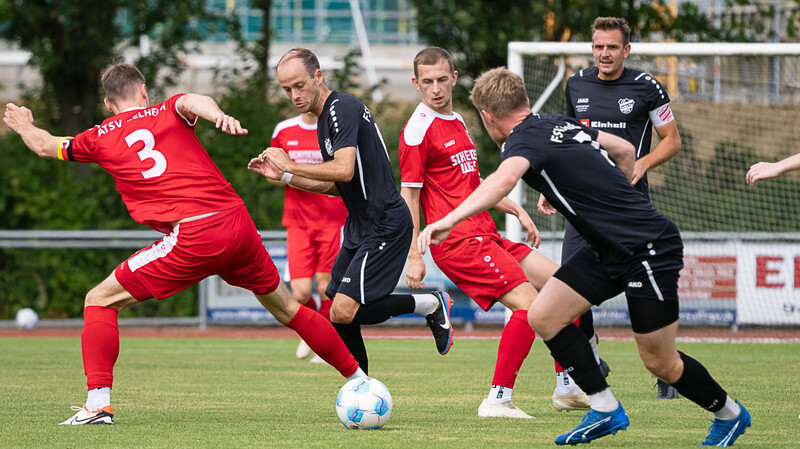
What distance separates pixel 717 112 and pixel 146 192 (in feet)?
41.4

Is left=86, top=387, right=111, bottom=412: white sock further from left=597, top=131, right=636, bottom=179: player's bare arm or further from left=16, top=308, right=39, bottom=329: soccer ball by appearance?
left=16, top=308, right=39, bottom=329: soccer ball

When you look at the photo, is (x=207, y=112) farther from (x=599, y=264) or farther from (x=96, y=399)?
(x=599, y=264)

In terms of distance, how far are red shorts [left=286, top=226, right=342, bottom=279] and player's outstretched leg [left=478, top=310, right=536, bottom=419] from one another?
3.90 metres

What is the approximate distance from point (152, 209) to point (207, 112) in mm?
739

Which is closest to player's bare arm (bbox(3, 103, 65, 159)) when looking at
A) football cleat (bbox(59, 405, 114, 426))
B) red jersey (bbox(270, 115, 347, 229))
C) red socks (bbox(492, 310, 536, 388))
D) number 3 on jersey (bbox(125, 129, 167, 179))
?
number 3 on jersey (bbox(125, 129, 167, 179))

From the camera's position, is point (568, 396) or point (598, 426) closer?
point (598, 426)

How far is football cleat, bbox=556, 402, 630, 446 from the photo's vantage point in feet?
16.1

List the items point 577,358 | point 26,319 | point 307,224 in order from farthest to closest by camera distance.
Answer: point 26,319 → point 307,224 → point 577,358

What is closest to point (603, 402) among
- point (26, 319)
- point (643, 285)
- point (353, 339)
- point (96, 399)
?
point (643, 285)

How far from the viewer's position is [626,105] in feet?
23.2

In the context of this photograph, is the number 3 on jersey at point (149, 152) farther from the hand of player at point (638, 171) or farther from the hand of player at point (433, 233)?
the hand of player at point (638, 171)

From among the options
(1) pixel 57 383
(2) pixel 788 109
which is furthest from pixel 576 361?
(2) pixel 788 109

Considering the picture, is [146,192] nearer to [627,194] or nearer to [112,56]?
[627,194]

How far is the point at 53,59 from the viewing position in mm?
17531
